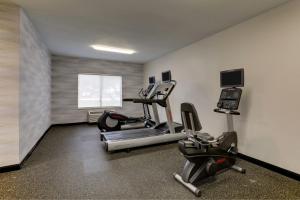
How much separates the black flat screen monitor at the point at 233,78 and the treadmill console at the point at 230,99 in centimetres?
9

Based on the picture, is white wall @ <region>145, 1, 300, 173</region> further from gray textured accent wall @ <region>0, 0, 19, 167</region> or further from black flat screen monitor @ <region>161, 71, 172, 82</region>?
gray textured accent wall @ <region>0, 0, 19, 167</region>

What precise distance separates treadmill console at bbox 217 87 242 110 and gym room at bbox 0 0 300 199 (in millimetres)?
19

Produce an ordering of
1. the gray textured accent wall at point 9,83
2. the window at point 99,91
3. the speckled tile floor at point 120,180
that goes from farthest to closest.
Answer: the window at point 99,91 → the gray textured accent wall at point 9,83 → the speckled tile floor at point 120,180

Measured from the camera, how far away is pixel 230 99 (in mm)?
2828

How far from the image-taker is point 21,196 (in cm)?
195

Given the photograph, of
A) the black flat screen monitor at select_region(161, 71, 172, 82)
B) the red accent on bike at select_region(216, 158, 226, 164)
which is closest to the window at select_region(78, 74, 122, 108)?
the black flat screen monitor at select_region(161, 71, 172, 82)

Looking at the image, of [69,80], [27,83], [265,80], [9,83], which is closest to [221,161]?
[265,80]

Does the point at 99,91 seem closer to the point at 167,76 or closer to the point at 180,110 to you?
the point at 167,76

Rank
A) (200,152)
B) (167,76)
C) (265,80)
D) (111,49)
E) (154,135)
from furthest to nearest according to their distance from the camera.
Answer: (111,49)
(167,76)
(154,135)
(265,80)
(200,152)

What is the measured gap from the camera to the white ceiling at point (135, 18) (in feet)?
8.49

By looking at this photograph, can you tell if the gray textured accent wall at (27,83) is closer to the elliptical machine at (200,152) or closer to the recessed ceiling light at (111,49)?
the recessed ceiling light at (111,49)

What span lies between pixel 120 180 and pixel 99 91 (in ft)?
16.6

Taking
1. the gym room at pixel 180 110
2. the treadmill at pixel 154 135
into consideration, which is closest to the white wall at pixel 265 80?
the gym room at pixel 180 110

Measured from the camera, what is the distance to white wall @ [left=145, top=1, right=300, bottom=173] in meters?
2.45
